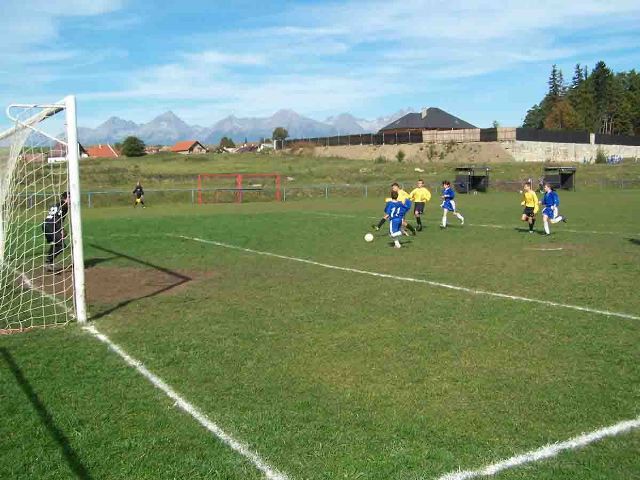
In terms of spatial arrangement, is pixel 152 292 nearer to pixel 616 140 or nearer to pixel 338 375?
pixel 338 375

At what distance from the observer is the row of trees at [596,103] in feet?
361

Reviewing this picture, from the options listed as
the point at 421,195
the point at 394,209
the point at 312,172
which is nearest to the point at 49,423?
the point at 394,209

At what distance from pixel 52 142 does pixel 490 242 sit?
499 inches

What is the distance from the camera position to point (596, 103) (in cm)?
12456

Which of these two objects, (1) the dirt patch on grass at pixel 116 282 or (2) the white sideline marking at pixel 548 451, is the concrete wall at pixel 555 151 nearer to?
(1) the dirt patch on grass at pixel 116 282

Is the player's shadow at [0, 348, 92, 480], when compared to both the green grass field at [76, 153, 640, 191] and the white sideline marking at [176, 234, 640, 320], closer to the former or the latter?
the white sideline marking at [176, 234, 640, 320]

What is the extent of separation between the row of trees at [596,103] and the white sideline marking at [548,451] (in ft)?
371

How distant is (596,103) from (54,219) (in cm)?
12920

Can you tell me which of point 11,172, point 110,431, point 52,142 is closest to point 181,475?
point 110,431

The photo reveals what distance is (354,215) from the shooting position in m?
29.5

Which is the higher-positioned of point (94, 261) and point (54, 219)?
point (54, 219)

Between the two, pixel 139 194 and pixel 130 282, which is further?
pixel 139 194

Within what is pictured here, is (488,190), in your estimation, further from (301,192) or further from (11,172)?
(11,172)

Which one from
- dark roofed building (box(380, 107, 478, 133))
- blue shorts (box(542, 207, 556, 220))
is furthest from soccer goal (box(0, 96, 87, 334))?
dark roofed building (box(380, 107, 478, 133))
